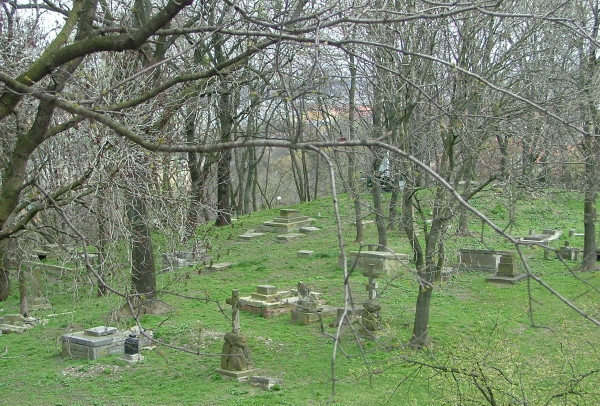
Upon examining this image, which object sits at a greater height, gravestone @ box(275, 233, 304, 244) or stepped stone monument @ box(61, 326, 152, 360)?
gravestone @ box(275, 233, 304, 244)

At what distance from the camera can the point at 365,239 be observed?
21359mm

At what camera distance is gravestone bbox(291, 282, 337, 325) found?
13.5 m

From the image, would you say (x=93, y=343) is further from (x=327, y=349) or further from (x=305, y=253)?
(x=305, y=253)

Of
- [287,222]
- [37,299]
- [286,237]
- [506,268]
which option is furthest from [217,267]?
[506,268]

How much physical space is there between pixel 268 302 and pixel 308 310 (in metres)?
1.48

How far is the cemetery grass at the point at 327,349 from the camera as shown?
7039 millimetres

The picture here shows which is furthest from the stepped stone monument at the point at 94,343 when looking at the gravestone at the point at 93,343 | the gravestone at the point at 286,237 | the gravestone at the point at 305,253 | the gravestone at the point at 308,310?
the gravestone at the point at 286,237

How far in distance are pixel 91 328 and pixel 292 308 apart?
4.22 metres

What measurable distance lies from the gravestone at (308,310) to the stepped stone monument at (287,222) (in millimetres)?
9472

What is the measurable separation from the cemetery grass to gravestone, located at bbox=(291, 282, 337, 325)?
21 cm

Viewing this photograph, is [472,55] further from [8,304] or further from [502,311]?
[8,304]

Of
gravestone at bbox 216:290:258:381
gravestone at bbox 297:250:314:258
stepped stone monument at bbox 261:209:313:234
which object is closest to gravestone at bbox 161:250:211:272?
gravestone at bbox 216:290:258:381

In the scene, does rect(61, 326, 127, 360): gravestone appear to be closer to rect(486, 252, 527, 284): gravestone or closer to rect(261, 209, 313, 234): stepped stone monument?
rect(486, 252, 527, 284): gravestone

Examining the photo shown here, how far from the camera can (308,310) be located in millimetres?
13242
